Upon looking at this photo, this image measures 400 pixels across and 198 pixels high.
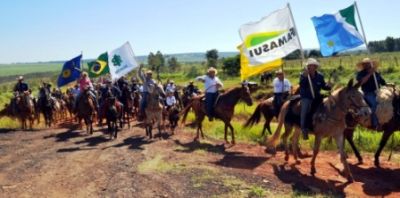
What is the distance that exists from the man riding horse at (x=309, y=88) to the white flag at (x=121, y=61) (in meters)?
13.0

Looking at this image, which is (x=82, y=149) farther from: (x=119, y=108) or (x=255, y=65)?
(x=255, y=65)

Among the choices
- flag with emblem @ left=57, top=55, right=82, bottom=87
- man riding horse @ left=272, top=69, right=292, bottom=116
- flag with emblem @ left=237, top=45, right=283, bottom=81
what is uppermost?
flag with emblem @ left=57, top=55, right=82, bottom=87

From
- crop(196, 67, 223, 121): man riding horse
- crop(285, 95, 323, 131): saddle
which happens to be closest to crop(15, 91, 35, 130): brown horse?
crop(196, 67, 223, 121): man riding horse

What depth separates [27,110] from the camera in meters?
23.1

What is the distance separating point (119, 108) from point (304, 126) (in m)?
9.91

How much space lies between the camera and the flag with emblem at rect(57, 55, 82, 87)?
81.9 feet

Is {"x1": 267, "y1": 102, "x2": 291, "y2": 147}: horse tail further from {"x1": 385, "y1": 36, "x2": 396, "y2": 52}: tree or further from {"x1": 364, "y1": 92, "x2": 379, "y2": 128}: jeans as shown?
{"x1": 385, "y1": 36, "x2": 396, "y2": 52}: tree

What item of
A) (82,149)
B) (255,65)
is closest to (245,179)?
(255,65)

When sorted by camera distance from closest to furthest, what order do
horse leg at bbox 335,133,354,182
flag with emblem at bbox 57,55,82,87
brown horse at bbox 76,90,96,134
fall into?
horse leg at bbox 335,133,354,182
brown horse at bbox 76,90,96,134
flag with emblem at bbox 57,55,82,87

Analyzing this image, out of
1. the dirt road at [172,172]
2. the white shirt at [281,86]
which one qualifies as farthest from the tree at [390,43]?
the dirt road at [172,172]

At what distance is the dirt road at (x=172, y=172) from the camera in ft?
33.7

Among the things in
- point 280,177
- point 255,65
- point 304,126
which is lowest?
point 280,177

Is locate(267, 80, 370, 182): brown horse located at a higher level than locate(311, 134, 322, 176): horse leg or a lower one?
higher

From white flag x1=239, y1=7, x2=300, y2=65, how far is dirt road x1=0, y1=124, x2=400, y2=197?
9.80 ft
